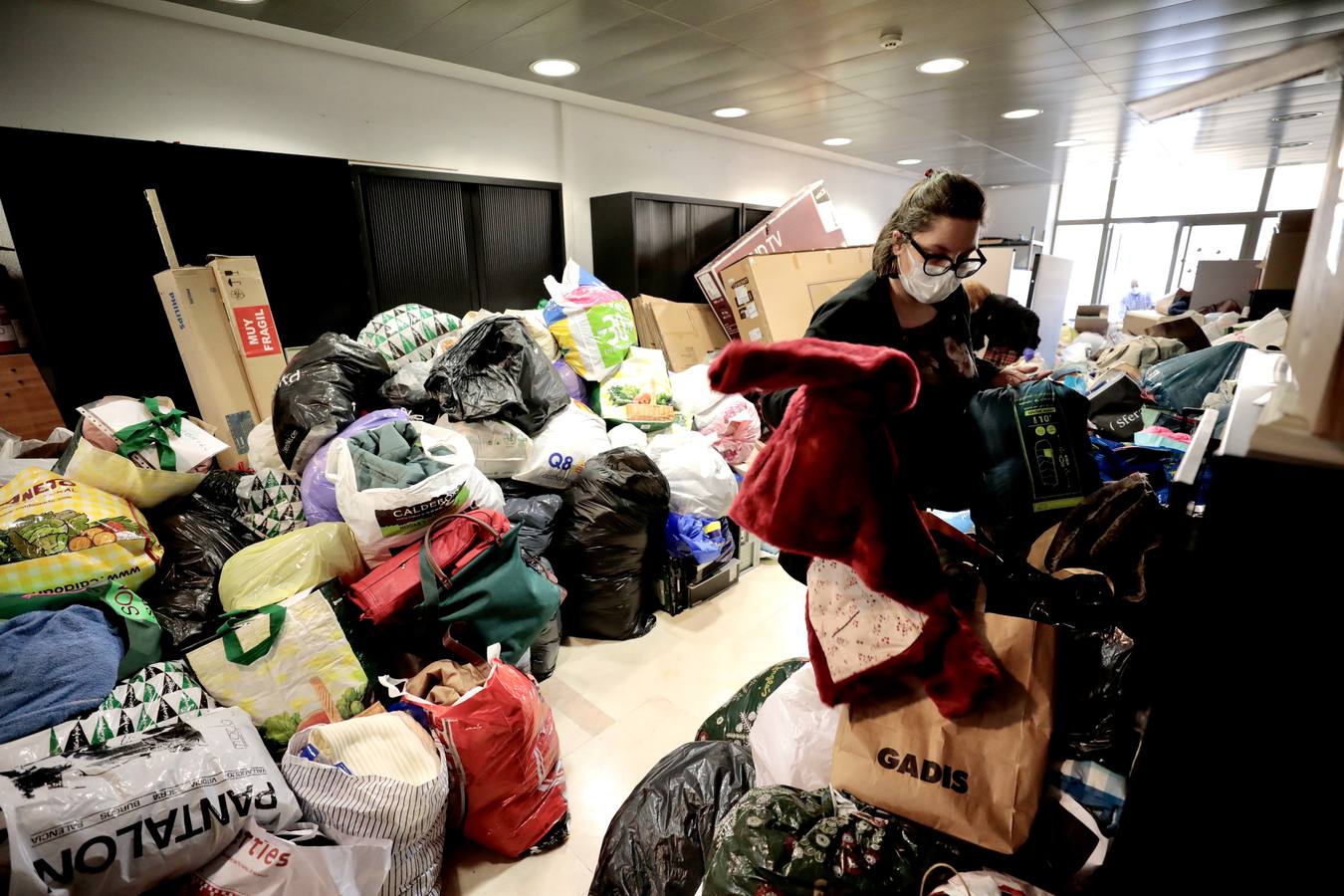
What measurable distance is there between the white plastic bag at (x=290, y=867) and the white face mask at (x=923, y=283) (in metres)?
1.66

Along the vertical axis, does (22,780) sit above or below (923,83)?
below

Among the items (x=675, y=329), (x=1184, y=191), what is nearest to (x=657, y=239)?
(x=675, y=329)

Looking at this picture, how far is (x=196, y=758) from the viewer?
45.3 inches

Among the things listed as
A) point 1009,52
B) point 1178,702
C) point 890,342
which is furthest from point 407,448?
point 1009,52

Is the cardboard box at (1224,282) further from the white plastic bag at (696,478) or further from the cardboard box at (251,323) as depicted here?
the cardboard box at (251,323)

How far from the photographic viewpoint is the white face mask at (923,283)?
4.11ft

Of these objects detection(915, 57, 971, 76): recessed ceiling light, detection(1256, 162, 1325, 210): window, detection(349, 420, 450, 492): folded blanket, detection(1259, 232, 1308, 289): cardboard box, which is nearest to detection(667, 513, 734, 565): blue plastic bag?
detection(349, 420, 450, 492): folded blanket

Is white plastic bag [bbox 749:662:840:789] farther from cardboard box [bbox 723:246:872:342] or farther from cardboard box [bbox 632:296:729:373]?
cardboard box [bbox 632:296:729:373]

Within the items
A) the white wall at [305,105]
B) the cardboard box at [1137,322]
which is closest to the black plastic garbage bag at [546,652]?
the white wall at [305,105]

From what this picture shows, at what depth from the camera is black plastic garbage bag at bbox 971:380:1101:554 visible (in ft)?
2.95

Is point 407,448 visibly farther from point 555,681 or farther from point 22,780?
point 22,780

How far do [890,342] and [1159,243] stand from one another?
34.8 ft

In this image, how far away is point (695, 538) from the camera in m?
2.52

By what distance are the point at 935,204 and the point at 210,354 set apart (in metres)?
2.68
